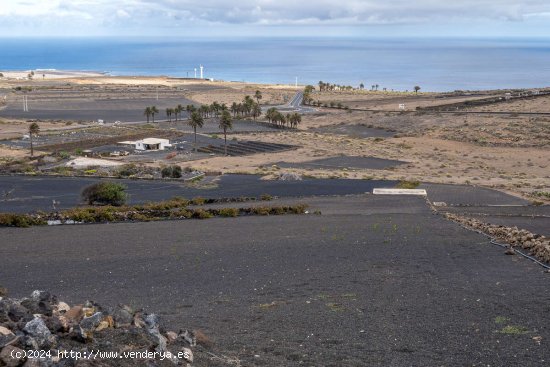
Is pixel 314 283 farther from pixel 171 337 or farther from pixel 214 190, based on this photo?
pixel 214 190

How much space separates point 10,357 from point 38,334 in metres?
1.12

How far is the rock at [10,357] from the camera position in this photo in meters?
8.30

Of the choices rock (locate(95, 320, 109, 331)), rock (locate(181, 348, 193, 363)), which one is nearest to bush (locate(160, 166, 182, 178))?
rock (locate(95, 320, 109, 331))

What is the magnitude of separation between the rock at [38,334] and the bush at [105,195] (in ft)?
68.2

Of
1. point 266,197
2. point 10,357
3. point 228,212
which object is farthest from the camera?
point 266,197

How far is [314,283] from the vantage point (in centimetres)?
1747

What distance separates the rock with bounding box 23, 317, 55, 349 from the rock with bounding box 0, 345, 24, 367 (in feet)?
2.00

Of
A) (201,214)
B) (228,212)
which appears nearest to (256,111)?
(228,212)

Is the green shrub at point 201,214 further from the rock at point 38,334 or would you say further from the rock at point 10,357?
the rock at point 10,357

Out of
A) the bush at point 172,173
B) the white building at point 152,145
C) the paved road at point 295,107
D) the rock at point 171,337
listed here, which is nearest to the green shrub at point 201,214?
the bush at point 172,173

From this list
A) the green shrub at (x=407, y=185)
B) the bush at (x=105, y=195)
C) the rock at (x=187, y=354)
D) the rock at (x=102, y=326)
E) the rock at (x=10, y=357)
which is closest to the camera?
the rock at (x=10, y=357)

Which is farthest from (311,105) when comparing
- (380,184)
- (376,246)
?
(376,246)

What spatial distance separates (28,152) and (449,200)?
36438mm

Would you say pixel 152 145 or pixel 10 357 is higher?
pixel 10 357
